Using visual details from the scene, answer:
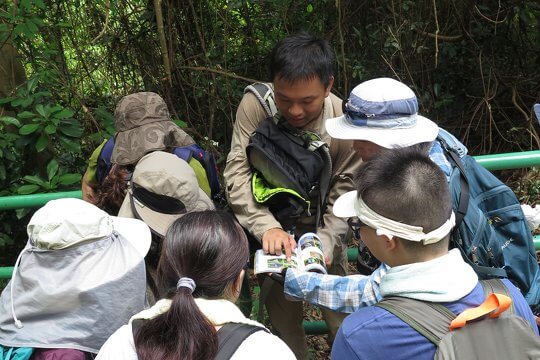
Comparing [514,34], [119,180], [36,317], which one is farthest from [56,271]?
[514,34]

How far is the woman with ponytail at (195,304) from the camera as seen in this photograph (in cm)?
130

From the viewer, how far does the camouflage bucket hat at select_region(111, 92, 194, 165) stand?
7.72 ft

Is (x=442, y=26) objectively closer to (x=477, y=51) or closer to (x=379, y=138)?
(x=477, y=51)

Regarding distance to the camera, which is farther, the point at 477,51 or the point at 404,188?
the point at 477,51

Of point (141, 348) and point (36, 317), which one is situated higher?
point (141, 348)

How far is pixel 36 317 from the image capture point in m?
1.65

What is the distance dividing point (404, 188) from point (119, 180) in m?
1.20

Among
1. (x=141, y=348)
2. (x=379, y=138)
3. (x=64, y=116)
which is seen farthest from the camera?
(x=64, y=116)

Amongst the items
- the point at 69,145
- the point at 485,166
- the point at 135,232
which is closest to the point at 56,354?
the point at 135,232

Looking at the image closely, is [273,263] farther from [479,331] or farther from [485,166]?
[485,166]

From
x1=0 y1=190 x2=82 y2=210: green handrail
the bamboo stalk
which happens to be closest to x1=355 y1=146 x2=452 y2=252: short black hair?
x1=0 y1=190 x2=82 y2=210: green handrail

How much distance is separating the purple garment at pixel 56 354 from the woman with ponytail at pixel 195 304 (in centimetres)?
27

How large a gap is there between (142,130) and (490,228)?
1403mm

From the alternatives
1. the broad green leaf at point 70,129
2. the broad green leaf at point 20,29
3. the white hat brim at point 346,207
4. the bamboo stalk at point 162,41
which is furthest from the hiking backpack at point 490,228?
the bamboo stalk at point 162,41
